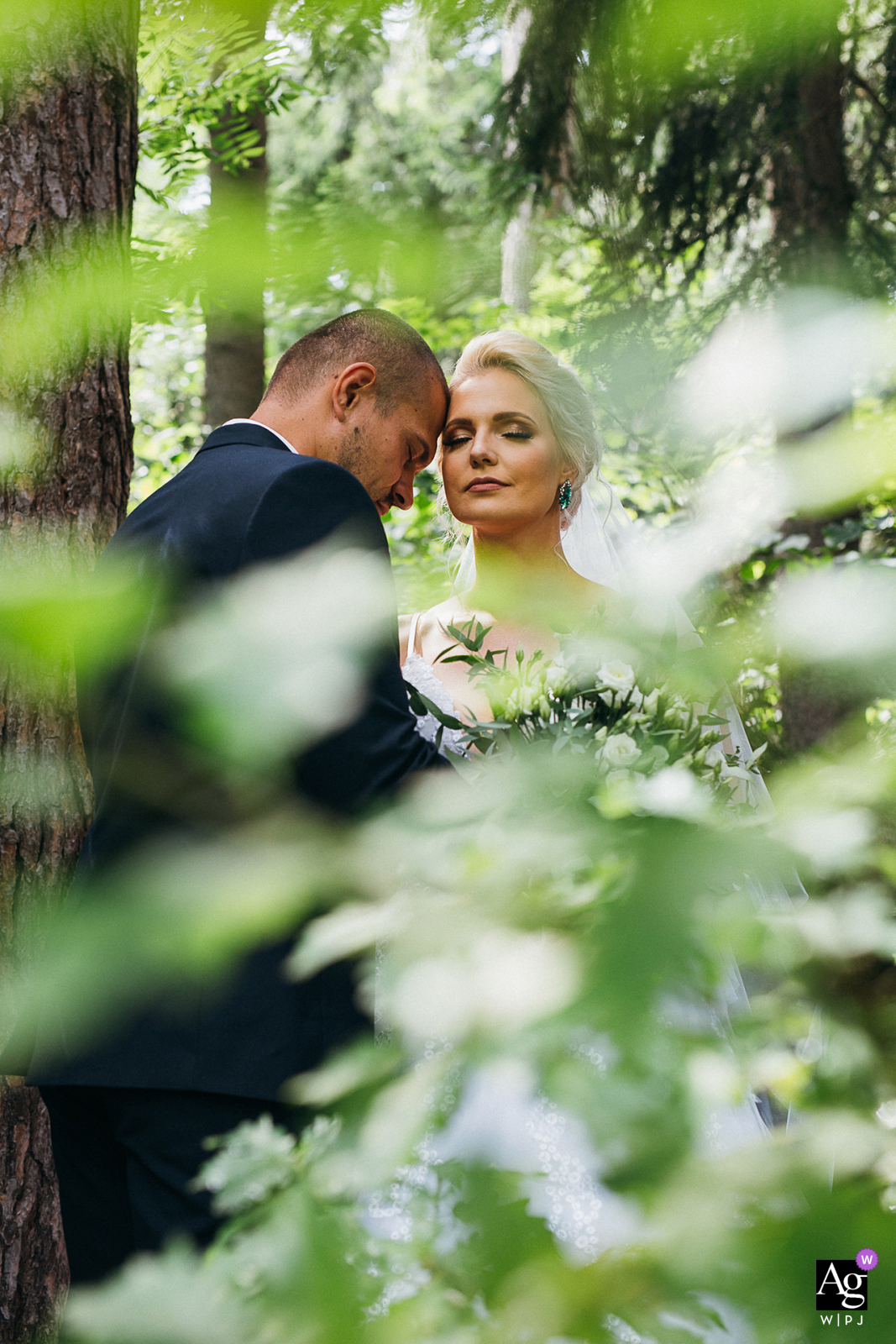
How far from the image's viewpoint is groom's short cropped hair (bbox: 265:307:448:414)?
8.47 feet

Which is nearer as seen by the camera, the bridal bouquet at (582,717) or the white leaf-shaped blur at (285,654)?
the white leaf-shaped blur at (285,654)

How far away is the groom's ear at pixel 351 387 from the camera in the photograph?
255 centimetres

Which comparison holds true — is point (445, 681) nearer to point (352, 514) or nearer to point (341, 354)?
point (341, 354)

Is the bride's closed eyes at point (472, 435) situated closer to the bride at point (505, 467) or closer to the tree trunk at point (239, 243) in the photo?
the bride at point (505, 467)

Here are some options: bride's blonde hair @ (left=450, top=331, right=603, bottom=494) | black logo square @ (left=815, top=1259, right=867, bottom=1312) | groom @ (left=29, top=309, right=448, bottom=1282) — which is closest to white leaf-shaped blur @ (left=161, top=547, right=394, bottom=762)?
black logo square @ (left=815, top=1259, right=867, bottom=1312)

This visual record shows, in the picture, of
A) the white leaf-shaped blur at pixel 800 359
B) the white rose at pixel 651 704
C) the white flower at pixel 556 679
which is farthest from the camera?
the white flower at pixel 556 679

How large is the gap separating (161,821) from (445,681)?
1495mm

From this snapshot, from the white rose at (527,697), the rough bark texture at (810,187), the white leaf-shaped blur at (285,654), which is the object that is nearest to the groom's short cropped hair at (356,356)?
the white rose at (527,697)

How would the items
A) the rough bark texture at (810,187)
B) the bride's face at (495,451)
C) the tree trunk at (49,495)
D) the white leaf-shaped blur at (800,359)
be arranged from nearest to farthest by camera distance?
the white leaf-shaped blur at (800,359) < the tree trunk at (49,495) < the bride's face at (495,451) < the rough bark texture at (810,187)

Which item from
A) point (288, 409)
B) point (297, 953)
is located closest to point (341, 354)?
point (288, 409)

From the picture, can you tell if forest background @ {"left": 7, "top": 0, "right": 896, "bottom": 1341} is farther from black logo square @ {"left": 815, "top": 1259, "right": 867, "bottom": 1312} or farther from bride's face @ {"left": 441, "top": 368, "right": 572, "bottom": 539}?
bride's face @ {"left": 441, "top": 368, "right": 572, "bottom": 539}

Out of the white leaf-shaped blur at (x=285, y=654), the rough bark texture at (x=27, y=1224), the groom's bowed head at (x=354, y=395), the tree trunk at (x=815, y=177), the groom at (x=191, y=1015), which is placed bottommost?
the rough bark texture at (x=27, y=1224)

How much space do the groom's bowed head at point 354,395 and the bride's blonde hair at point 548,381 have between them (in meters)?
0.54

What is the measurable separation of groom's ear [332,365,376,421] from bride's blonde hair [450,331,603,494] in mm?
688
